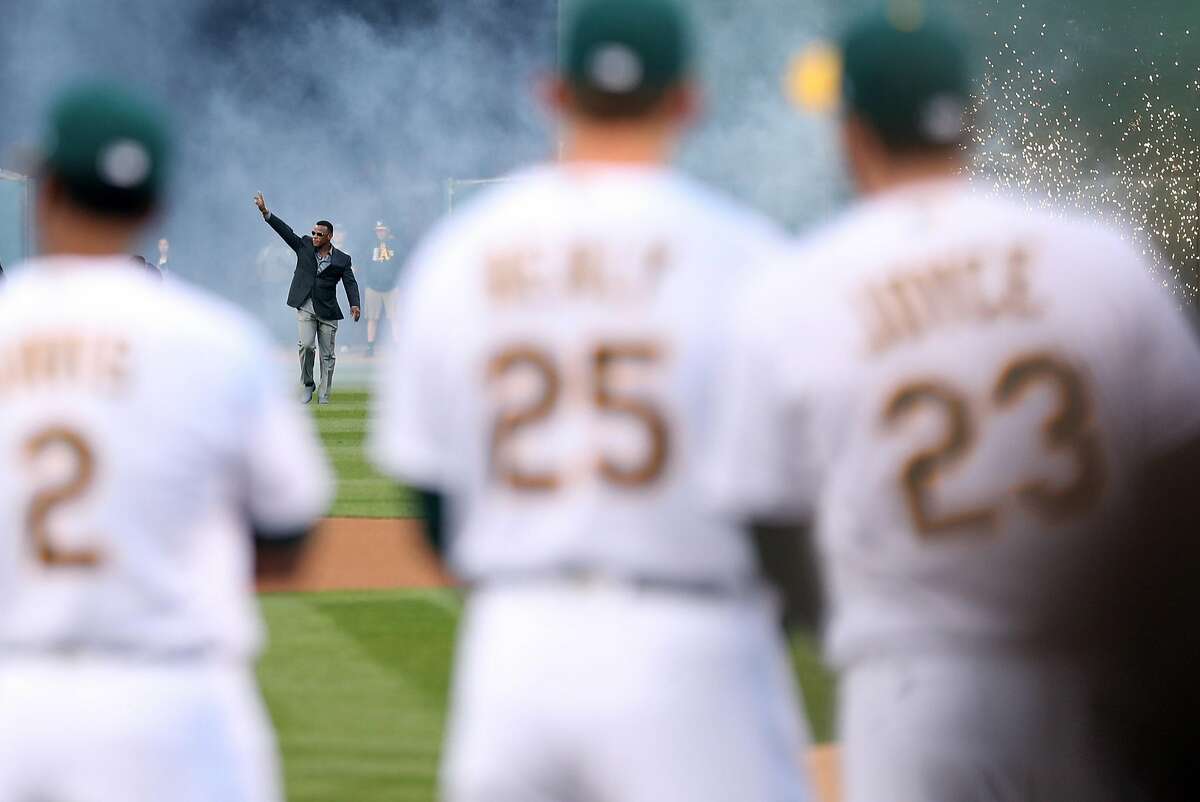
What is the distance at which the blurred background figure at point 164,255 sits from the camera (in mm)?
28188

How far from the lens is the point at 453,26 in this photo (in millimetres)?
31234

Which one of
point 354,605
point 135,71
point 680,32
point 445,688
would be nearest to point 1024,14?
point 354,605

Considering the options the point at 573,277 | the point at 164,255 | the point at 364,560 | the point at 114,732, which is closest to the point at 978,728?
the point at 573,277

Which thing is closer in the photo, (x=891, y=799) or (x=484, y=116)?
(x=891, y=799)

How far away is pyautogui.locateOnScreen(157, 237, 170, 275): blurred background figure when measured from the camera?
28188mm

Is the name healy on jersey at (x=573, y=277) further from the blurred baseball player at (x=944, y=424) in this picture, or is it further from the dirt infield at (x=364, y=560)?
the dirt infield at (x=364, y=560)

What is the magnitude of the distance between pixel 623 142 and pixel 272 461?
2.16 feet

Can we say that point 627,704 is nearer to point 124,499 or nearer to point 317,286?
point 124,499

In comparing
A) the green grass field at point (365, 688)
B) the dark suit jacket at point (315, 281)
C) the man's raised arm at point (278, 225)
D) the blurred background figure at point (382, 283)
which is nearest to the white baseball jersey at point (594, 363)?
the green grass field at point (365, 688)

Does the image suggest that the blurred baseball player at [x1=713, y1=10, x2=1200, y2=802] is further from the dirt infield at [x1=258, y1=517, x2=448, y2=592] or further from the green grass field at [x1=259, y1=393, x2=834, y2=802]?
the dirt infield at [x1=258, y1=517, x2=448, y2=592]

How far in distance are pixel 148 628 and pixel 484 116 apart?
2847 centimetres

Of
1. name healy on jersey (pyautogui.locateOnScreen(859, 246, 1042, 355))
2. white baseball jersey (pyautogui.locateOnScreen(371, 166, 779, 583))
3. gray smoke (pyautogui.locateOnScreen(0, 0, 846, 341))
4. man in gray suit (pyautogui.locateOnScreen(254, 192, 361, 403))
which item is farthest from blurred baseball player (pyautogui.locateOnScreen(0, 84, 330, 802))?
gray smoke (pyautogui.locateOnScreen(0, 0, 846, 341))

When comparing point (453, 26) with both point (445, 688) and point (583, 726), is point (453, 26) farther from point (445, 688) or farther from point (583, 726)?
point (583, 726)

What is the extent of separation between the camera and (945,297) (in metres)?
2.28
